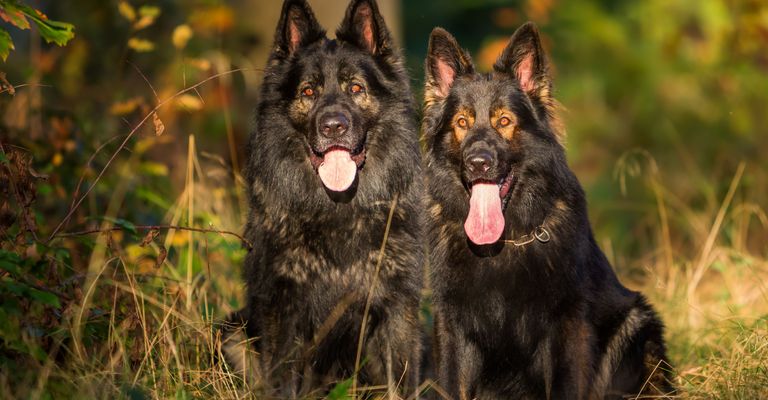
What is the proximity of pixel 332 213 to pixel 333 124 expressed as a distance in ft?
1.62

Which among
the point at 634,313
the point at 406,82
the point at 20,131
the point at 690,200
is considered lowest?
the point at 690,200

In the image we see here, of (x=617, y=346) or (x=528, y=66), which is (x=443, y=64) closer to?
(x=528, y=66)

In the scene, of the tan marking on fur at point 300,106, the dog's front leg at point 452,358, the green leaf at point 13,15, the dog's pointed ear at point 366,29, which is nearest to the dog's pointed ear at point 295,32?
the dog's pointed ear at point 366,29

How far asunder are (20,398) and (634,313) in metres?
2.90

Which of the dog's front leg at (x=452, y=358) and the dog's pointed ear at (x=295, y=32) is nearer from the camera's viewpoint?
the dog's front leg at (x=452, y=358)

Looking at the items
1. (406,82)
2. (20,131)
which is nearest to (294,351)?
(406,82)

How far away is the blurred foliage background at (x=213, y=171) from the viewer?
4.67m

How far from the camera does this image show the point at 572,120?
39.7 feet

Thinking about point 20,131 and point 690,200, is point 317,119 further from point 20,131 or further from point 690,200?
point 690,200

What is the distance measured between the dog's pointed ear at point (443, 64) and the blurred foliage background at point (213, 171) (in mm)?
553

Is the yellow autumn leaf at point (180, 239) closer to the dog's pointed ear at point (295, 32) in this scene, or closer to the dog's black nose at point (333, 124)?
the dog's pointed ear at point (295, 32)

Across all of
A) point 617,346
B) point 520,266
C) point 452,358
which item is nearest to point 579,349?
point 617,346

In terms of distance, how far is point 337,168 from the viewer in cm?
527

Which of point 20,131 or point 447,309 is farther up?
point 20,131
